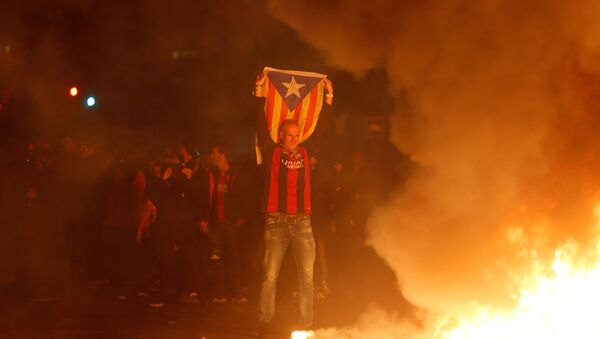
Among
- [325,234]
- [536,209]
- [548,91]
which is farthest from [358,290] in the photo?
[548,91]

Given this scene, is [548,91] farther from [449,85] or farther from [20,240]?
[20,240]

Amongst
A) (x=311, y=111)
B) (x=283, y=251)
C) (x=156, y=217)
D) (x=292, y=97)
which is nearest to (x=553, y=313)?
(x=283, y=251)

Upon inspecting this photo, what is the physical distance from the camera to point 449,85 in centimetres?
795

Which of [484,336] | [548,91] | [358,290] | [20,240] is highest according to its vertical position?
[548,91]

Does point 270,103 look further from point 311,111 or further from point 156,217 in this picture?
point 156,217

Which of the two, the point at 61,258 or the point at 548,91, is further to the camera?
the point at 61,258

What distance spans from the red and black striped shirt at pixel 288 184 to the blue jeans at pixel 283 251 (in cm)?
9

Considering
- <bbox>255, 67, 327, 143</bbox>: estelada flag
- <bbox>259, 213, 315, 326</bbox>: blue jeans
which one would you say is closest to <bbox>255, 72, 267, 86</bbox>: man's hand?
<bbox>255, 67, 327, 143</bbox>: estelada flag

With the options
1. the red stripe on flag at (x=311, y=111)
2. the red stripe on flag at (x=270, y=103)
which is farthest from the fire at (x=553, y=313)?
the red stripe on flag at (x=270, y=103)

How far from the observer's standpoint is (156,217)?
369 inches

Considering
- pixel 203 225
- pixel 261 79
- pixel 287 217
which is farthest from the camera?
pixel 203 225

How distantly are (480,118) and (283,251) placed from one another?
235 centimetres

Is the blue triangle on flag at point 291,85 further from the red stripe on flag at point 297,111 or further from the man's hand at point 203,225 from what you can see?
the man's hand at point 203,225

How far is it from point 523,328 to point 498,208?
1.46m
